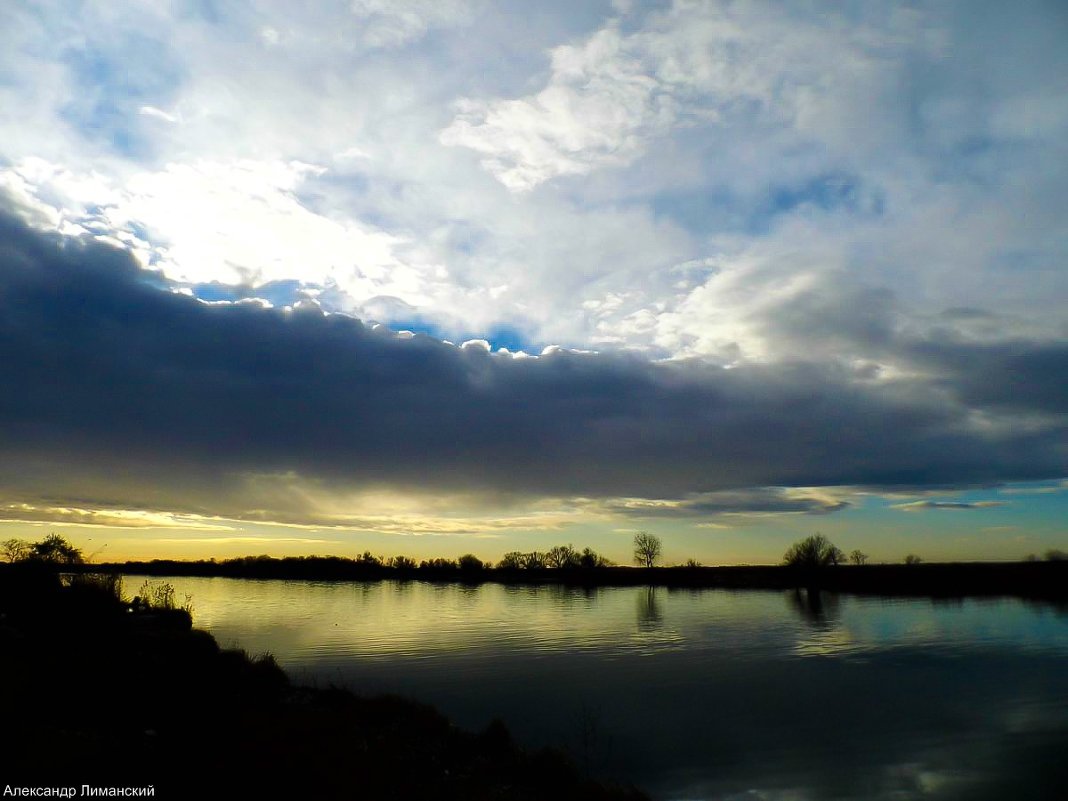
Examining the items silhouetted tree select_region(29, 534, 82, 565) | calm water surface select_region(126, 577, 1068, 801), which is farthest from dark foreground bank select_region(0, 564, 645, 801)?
silhouetted tree select_region(29, 534, 82, 565)

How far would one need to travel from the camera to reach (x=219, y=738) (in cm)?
1666

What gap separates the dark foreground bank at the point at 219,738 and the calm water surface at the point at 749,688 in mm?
4819

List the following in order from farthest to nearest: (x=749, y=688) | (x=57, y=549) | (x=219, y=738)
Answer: (x=57, y=549)
(x=749, y=688)
(x=219, y=738)

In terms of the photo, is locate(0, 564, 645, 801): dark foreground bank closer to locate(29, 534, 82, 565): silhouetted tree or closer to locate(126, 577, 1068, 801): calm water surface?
locate(126, 577, 1068, 801): calm water surface

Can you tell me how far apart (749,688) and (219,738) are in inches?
1094

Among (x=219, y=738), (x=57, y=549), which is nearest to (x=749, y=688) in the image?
(x=219, y=738)

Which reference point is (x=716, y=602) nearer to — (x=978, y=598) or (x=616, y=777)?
(x=978, y=598)

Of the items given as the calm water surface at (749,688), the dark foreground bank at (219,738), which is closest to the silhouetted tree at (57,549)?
the calm water surface at (749,688)

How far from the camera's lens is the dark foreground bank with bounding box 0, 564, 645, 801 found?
44.5 feet

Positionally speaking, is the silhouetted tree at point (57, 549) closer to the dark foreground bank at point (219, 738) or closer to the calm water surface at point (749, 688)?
the calm water surface at point (749, 688)

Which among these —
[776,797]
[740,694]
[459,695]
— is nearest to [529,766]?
[776,797]

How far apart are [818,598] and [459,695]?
89960mm

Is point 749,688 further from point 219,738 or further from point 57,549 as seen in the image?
point 57,549

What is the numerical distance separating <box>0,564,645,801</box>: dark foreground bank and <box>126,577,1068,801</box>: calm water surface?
4819 millimetres
